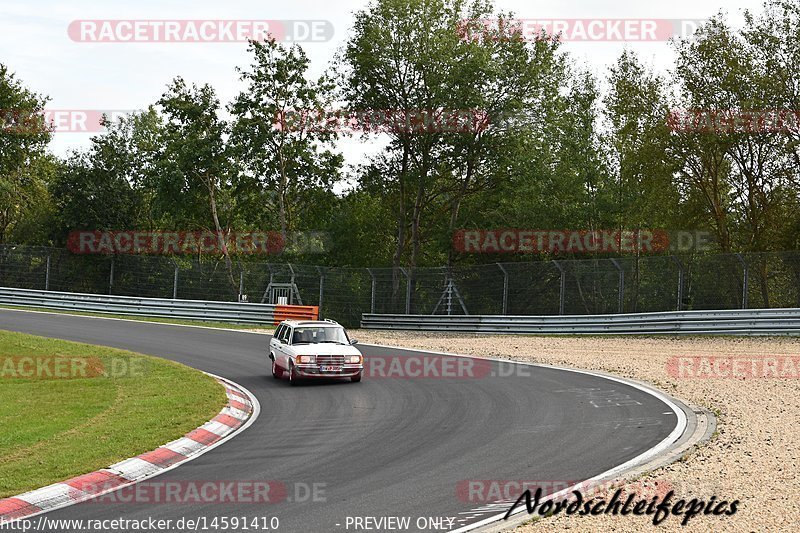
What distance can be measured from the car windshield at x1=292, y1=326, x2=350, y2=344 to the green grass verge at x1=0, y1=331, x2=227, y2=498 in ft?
7.01

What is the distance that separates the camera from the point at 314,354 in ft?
61.1

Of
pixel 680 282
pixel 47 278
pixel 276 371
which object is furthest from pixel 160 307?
pixel 680 282

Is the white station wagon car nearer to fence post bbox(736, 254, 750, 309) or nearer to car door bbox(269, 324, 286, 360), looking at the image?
car door bbox(269, 324, 286, 360)

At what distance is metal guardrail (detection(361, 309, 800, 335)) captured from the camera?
27062mm

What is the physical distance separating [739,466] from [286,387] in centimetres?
1035

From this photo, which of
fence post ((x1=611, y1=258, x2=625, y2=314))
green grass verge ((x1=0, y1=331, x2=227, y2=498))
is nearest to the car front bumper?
green grass verge ((x1=0, y1=331, x2=227, y2=498))

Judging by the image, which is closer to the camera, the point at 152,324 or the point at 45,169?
the point at 152,324

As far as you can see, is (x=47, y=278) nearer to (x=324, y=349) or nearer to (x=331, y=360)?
(x=324, y=349)

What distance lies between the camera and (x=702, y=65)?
35.3 metres

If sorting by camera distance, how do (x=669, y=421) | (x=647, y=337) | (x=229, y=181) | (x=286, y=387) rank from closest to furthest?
(x=669, y=421) < (x=286, y=387) < (x=647, y=337) < (x=229, y=181)

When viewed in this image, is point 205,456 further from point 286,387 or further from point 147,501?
point 286,387

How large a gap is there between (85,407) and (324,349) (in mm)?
5198

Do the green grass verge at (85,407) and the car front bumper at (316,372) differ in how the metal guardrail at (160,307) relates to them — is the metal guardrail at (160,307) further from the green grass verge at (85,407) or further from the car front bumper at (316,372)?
the car front bumper at (316,372)

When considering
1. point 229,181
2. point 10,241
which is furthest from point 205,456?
point 10,241
